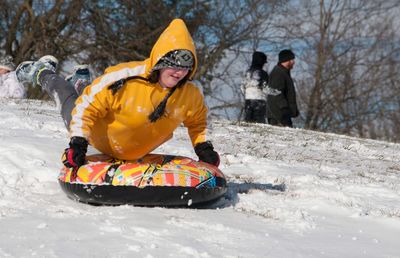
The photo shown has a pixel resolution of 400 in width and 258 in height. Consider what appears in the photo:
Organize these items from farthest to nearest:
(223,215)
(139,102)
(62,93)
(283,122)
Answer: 1. (283,122)
2. (62,93)
3. (139,102)
4. (223,215)

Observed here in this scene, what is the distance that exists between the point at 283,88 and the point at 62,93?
6.59 m

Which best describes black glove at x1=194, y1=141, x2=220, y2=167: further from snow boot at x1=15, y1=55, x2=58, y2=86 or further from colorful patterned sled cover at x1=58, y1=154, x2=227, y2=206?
snow boot at x1=15, y1=55, x2=58, y2=86

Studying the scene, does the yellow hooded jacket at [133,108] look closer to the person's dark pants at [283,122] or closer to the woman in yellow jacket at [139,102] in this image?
the woman in yellow jacket at [139,102]

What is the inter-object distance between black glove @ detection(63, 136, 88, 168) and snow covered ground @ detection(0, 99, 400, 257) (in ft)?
0.74

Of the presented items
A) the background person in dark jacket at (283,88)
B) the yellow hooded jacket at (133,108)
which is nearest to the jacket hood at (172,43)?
the yellow hooded jacket at (133,108)

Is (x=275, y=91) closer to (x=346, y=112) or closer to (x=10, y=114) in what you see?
(x=10, y=114)

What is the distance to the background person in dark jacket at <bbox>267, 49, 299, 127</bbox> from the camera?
35.2ft

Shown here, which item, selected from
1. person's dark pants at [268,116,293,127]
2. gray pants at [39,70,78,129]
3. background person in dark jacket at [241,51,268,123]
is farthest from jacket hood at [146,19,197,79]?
person's dark pants at [268,116,293,127]

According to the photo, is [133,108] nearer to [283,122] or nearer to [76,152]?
[76,152]

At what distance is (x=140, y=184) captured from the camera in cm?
359

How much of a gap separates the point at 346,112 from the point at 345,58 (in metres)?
2.25

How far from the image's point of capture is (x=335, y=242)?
3.24 metres

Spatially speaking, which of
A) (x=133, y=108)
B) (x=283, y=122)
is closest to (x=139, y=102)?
(x=133, y=108)

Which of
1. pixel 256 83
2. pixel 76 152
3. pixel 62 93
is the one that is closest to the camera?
pixel 76 152
